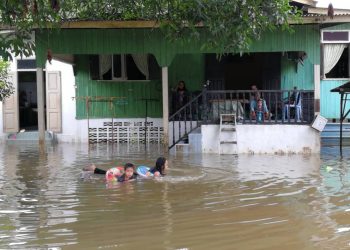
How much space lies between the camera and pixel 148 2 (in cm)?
865

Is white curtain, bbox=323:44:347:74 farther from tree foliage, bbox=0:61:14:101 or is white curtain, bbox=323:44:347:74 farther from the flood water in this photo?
tree foliage, bbox=0:61:14:101

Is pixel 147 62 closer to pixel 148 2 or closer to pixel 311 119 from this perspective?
pixel 311 119

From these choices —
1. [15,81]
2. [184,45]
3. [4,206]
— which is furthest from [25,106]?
[4,206]

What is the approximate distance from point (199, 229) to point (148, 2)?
385 centimetres

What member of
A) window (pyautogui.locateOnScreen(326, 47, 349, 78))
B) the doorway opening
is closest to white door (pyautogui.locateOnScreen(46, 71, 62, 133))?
the doorway opening

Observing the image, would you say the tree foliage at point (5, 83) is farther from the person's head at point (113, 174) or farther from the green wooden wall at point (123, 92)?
the person's head at point (113, 174)

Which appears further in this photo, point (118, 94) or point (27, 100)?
point (27, 100)

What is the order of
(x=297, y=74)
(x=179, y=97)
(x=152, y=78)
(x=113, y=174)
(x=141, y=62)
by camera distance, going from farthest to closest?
(x=152, y=78) → (x=141, y=62) → (x=297, y=74) → (x=179, y=97) → (x=113, y=174)

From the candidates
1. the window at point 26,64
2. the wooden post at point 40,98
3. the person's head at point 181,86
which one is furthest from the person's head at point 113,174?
the window at point 26,64

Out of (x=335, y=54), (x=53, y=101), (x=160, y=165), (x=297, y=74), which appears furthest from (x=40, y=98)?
(x=335, y=54)

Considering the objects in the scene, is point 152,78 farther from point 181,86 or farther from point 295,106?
point 295,106

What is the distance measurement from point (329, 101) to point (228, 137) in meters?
5.07

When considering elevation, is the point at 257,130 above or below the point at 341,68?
below

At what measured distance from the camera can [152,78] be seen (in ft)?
63.1
